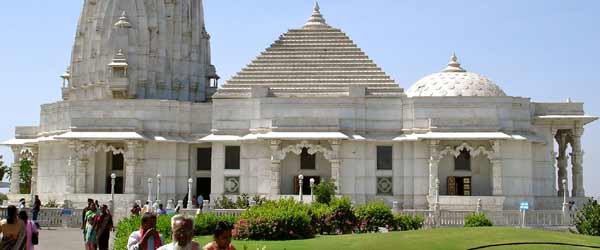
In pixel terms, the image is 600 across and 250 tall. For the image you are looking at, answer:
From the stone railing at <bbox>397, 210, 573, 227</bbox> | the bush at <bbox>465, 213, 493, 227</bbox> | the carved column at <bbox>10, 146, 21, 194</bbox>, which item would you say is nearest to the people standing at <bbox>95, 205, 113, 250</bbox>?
the bush at <bbox>465, 213, 493, 227</bbox>

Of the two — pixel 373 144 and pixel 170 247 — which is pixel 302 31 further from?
pixel 170 247

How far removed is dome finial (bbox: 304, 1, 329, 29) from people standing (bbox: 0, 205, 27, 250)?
3992 cm

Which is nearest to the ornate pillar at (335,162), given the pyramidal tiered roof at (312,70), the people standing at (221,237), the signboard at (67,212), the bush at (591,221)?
the pyramidal tiered roof at (312,70)

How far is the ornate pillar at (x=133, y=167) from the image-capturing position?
4831cm

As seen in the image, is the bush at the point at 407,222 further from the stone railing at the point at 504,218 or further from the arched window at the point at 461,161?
the arched window at the point at 461,161

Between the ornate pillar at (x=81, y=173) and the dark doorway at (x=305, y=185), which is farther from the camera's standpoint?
the ornate pillar at (x=81, y=173)

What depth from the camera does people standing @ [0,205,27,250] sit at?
1381cm

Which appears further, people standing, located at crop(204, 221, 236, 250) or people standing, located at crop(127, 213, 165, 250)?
people standing, located at crop(127, 213, 165, 250)

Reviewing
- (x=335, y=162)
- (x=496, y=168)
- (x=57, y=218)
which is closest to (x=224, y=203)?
(x=335, y=162)

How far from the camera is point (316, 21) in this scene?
2111 inches

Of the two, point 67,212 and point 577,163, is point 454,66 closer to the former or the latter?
point 577,163

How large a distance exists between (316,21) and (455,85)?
33.4 ft

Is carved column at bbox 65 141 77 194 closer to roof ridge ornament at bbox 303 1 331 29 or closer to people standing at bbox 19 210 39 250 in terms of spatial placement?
roof ridge ornament at bbox 303 1 331 29

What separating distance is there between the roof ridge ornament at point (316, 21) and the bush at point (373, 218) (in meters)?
22.6
